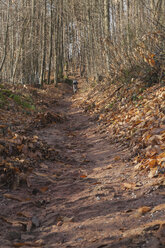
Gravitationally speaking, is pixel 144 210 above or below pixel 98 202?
above

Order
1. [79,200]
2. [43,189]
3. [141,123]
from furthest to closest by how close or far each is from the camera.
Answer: [141,123] < [43,189] < [79,200]

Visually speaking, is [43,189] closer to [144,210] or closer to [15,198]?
[15,198]

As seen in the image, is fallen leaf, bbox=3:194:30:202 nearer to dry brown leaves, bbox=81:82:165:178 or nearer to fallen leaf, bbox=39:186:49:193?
fallen leaf, bbox=39:186:49:193

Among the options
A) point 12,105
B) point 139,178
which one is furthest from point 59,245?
point 12,105

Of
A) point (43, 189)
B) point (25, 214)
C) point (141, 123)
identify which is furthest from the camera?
point (141, 123)

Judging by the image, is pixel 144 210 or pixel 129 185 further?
A: pixel 129 185

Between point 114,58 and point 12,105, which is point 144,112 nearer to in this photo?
point 114,58

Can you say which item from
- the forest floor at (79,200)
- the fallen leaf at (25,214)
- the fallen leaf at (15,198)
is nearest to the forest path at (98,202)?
the forest floor at (79,200)

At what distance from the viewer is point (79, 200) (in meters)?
2.85

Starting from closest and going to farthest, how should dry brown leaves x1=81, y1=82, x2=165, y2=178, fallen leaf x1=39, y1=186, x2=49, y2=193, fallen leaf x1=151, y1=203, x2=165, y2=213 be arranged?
fallen leaf x1=151, y1=203, x2=165, y2=213
fallen leaf x1=39, y1=186, x2=49, y2=193
dry brown leaves x1=81, y1=82, x2=165, y2=178

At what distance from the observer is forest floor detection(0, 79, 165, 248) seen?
1.99 meters


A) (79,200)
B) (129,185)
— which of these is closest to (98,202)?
(79,200)

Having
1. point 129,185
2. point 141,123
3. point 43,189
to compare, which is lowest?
point 43,189

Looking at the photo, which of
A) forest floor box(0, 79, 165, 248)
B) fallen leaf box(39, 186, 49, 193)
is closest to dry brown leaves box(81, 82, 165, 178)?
forest floor box(0, 79, 165, 248)
